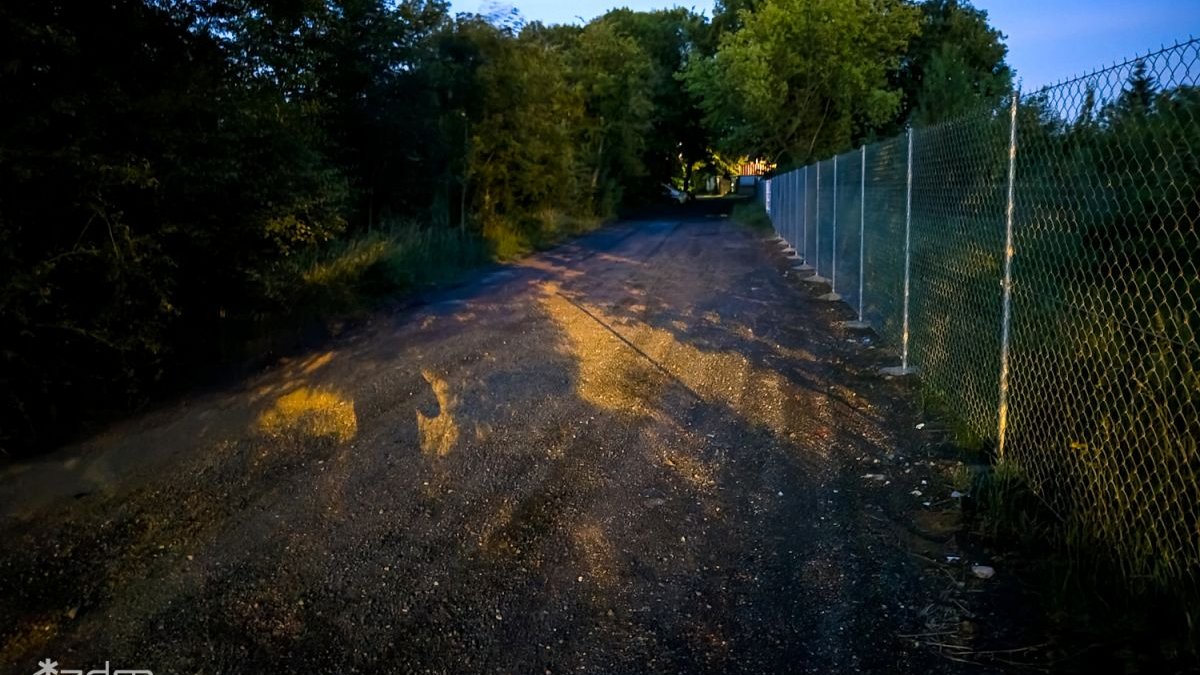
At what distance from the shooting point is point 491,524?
4.78 meters

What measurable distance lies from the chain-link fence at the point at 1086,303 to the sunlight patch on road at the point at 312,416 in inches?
168

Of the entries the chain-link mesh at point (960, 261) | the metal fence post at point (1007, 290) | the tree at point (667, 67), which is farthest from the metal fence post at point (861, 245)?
the tree at point (667, 67)

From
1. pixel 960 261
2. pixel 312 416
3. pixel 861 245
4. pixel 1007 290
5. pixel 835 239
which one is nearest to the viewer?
pixel 1007 290

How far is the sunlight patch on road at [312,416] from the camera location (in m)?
6.53

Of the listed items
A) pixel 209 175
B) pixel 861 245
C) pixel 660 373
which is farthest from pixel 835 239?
pixel 209 175

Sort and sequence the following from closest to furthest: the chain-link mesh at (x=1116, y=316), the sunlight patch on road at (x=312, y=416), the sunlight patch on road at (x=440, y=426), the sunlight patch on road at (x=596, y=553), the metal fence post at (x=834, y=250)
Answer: the chain-link mesh at (x=1116, y=316) → the sunlight patch on road at (x=596, y=553) → the sunlight patch on road at (x=440, y=426) → the sunlight patch on road at (x=312, y=416) → the metal fence post at (x=834, y=250)

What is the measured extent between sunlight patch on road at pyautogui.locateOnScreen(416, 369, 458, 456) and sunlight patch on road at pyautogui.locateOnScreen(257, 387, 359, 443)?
491 millimetres

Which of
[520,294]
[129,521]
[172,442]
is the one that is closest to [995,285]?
[129,521]

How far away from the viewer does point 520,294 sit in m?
13.7

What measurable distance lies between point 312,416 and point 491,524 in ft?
8.87

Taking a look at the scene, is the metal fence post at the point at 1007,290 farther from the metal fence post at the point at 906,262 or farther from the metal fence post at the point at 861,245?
the metal fence post at the point at 861,245

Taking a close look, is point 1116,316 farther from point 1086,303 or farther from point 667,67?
point 667,67

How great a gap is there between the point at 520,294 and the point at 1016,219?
9.34 m

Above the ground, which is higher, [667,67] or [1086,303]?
[667,67]
